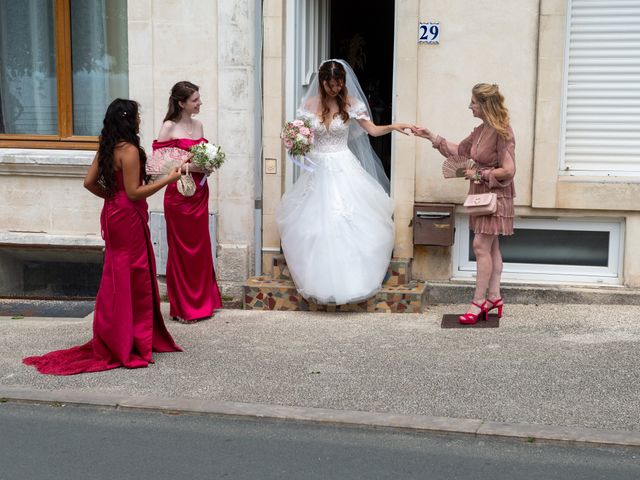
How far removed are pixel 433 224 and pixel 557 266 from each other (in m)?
1.22

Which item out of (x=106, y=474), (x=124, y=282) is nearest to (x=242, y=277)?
(x=124, y=282)

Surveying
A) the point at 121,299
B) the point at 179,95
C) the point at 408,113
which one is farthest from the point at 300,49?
the point at 121,299

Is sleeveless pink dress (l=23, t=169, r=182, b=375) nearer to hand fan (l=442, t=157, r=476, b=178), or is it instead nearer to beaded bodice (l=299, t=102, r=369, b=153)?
beaded bodice (l=299, t=102, r=369, b=153)

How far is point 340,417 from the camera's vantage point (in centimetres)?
588

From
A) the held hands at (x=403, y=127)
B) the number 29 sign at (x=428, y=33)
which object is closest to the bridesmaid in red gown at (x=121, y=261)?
the held hands at (x=403, y=127)

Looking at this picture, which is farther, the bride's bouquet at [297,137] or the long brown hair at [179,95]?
the bride's bouquet at [297,137]

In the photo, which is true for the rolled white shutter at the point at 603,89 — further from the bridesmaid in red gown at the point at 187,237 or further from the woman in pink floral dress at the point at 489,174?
the bridesmaid in red gown at the point at 187,237

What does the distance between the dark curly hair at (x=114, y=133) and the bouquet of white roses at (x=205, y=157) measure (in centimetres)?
99

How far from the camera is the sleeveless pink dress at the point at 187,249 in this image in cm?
842

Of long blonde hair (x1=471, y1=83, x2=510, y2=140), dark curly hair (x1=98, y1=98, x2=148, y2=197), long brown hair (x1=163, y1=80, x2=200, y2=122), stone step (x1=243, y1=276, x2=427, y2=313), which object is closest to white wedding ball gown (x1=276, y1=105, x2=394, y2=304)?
stone step (x1=243, y1=276, x2=427, y2=313)

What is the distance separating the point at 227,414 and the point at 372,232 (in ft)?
9.96

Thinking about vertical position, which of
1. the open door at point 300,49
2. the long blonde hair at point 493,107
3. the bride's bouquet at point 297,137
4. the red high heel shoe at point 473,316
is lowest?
the red high heel shoe at point 473,316

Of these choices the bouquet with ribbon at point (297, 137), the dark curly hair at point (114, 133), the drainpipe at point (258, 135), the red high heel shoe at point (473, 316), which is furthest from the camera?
the drainpipe at point (258, 135)

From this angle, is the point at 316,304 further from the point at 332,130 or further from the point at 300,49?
the point at 300,49
